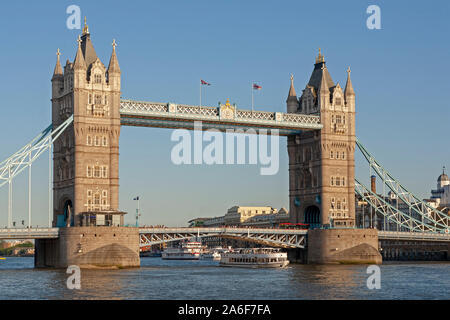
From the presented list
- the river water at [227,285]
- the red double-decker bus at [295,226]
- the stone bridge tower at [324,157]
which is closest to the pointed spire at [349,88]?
the stone bridge tower at [324,157]

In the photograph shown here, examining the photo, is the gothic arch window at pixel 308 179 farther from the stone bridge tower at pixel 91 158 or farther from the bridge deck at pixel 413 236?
the stone bridge tower at pixel 91 158

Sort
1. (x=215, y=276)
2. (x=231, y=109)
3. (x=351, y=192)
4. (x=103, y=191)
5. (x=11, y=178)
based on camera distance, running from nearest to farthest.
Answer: (x=215, y=276) < (x=11, y=178) < (x=103, y=191) < (x=231, y=109) < (x=351, y=192)

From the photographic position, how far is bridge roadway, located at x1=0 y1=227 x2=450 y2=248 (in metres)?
115

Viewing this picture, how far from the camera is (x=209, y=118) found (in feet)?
429

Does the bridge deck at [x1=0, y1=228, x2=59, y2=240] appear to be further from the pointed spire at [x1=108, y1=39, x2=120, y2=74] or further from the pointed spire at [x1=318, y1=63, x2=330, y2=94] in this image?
the pointed spire at [x1=318, y1=63, x2=330, y2=94]

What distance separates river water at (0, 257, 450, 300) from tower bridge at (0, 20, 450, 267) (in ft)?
28.2

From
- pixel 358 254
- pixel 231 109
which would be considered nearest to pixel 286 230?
pixel 358 254

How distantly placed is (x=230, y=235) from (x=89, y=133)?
26936 mm

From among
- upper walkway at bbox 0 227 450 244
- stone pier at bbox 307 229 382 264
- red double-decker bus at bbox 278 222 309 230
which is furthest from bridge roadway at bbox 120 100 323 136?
stone pier at bbox 307 229 382 264
